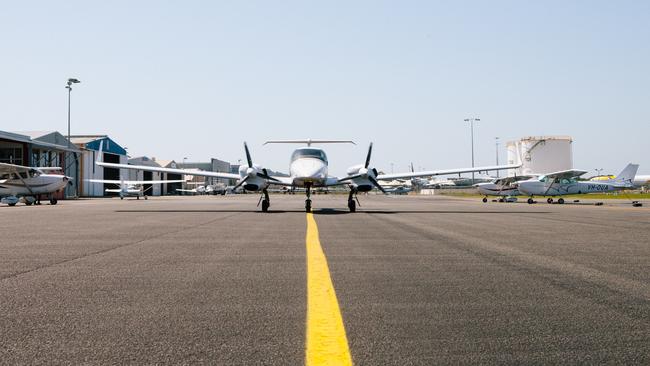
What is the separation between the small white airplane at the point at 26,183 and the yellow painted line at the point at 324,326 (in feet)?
117

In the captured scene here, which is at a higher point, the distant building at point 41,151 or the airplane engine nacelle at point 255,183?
the distant building at point 41,151

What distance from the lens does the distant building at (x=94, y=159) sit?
233 ft

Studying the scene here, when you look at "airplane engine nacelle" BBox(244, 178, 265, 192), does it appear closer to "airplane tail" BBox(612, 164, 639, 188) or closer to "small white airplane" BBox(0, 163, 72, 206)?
"small white airplane" BBox(0, 163, 72, 206)

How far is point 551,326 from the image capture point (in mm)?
3229

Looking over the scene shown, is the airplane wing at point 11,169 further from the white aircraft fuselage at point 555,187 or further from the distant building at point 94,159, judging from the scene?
the white aircraft fuselage at point 555,187

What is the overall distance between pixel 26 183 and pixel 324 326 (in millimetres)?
38367

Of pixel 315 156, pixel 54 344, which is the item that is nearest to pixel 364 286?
pixel 54 344

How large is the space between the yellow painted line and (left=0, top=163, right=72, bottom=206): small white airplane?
35.6 m

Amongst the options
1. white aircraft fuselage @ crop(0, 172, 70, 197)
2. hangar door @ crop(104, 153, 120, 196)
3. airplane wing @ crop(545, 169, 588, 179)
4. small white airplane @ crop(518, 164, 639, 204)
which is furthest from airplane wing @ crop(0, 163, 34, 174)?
hangar door @ crop(104, 153, 120, 196)

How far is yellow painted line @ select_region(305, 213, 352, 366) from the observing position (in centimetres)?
264

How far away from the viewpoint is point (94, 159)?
244 feet

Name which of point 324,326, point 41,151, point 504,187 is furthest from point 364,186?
point 41,151

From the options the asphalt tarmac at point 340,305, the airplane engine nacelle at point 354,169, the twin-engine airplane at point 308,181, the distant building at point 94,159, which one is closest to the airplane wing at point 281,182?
the twin-engine airplane at point 308,181

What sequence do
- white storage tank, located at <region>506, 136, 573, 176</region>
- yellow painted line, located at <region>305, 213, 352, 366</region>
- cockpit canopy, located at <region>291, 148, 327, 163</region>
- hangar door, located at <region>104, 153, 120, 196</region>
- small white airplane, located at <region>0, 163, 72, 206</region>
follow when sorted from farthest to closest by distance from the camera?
white storage tank, located at <region>506, 136, 573, 176</region> → hangar door, located at <region>104, 153, 120, 196</region> → small white airplane, located at <region>0, 163, 72, 206</region> → cockpit canopy, located at <region>291, 148, 327, 163</region> → yellow painted line, located at <region>305, 213, 352, 366</region>
